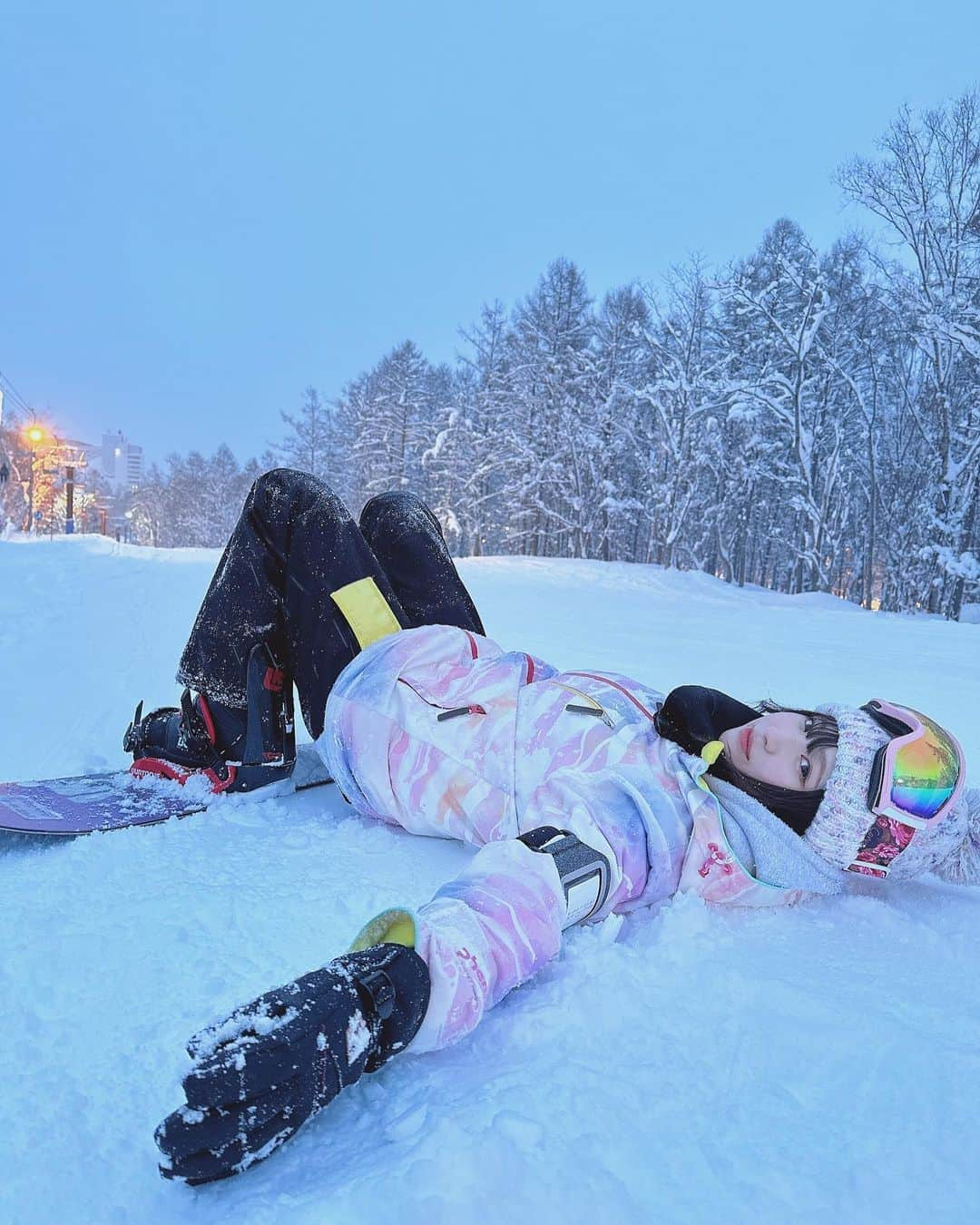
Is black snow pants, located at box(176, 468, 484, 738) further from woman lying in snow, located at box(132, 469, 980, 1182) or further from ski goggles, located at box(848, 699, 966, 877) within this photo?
ski goggles, located at box(848, 699, 966, 877)

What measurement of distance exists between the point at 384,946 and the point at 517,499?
75.6 ft

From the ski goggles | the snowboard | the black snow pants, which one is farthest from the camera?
the black snow pants

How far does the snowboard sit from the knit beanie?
1.41 m

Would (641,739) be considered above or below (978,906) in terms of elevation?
above

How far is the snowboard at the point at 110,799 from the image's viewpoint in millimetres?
1737

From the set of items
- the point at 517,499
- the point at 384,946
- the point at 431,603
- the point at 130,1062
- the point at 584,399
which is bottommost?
the point at 130,1062

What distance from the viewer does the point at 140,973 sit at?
3.74 ft

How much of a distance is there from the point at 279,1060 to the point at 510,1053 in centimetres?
35

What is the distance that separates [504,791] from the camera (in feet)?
5.31

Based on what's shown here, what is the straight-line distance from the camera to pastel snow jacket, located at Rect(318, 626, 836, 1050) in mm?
989

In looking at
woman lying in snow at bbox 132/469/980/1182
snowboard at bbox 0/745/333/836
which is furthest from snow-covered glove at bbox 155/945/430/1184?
snowboard at bbox 0/745/333/836

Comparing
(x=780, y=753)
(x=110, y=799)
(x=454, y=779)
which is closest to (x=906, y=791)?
(x=780, y=753)

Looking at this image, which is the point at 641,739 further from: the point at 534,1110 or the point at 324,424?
the point at 324,424

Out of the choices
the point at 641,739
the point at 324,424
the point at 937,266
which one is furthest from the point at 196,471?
the point at 641,739
